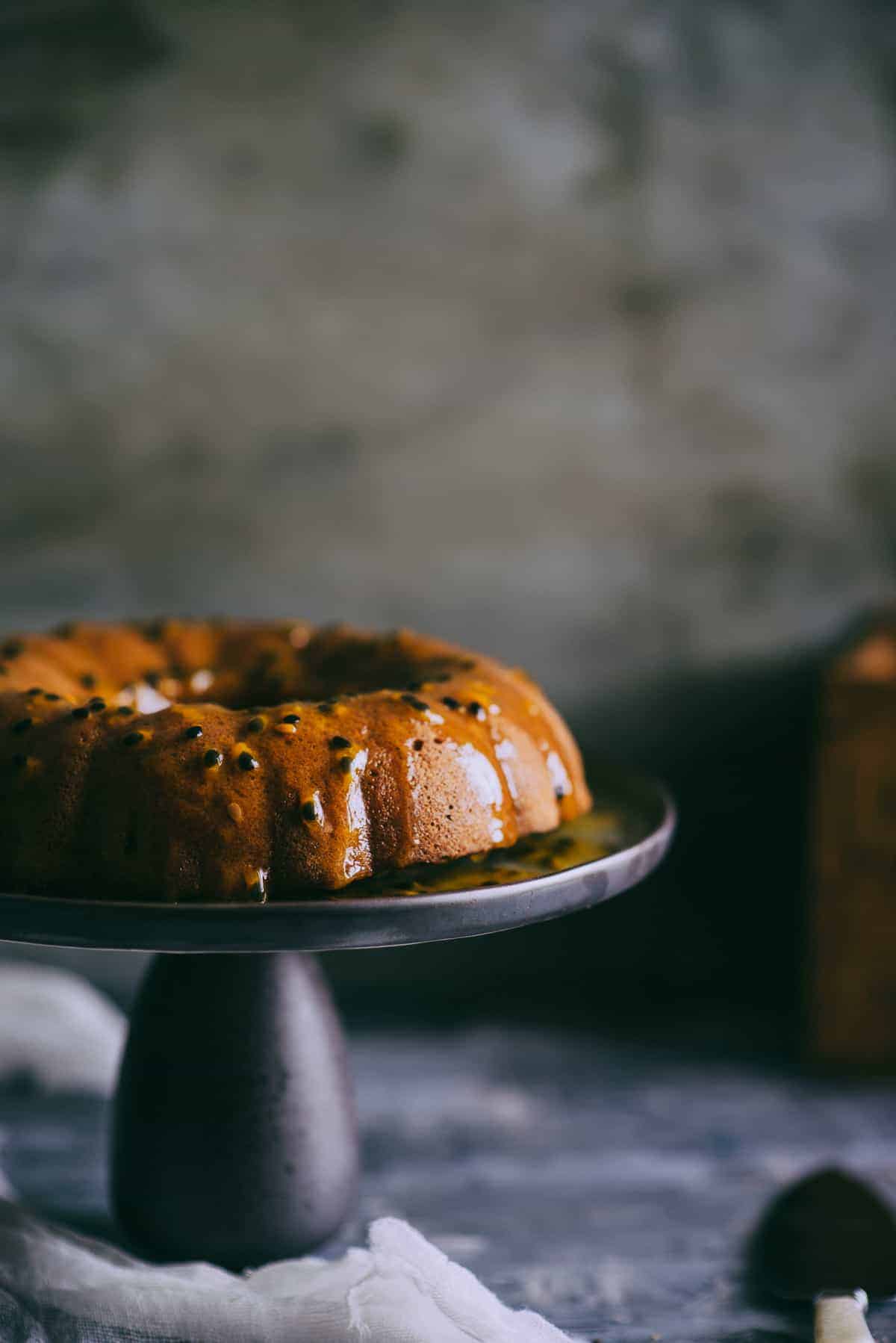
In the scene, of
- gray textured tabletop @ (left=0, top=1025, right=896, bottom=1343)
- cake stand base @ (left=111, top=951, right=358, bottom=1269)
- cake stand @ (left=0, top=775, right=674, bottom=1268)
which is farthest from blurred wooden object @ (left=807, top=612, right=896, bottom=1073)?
cake stand base @ (left=111, top=951, right=358, bottom=1269)

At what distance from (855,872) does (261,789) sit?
112cm

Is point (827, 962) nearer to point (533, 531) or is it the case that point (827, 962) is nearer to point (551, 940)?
point (551, 940)

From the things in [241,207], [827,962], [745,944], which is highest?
[241,207]

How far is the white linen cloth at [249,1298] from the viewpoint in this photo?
113cm

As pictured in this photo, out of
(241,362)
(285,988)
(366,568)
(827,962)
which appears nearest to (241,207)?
(241,362)

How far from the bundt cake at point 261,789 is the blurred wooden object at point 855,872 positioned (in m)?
0.70

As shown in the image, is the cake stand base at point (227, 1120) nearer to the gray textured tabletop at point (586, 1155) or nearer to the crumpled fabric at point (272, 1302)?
the crumpled fabric at point (272, 1302)

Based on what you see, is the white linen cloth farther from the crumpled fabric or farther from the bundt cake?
the bundt cake

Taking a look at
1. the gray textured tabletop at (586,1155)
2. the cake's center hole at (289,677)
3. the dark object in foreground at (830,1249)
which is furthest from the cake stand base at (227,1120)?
the dark object in foreground at (830,1249)

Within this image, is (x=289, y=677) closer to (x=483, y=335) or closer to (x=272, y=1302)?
(x=272, y=1302)

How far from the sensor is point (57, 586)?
2.04 meters

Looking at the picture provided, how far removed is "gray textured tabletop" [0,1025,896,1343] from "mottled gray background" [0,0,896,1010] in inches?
18.0

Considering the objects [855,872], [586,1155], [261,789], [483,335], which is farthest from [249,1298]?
[483,335]

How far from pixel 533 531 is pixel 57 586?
0.79 meters
